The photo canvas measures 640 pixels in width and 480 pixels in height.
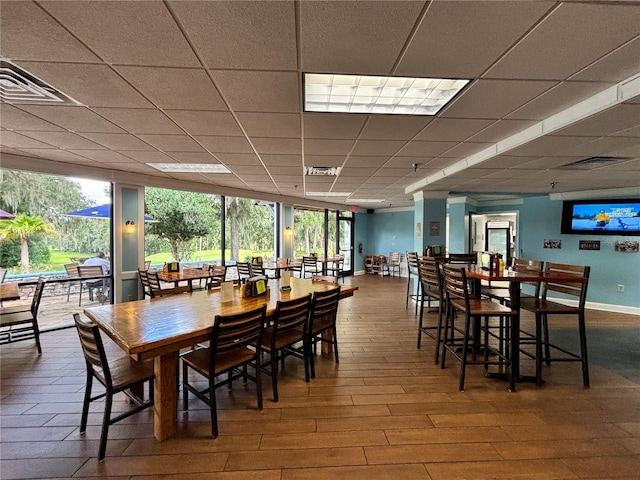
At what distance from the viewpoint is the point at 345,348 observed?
3.51 meters

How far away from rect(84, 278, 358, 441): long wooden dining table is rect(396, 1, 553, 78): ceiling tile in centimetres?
212

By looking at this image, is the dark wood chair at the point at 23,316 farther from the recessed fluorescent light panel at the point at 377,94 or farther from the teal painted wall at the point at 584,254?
the teal painted wall at the point at 584,254

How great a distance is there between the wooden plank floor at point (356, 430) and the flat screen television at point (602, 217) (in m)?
4.11

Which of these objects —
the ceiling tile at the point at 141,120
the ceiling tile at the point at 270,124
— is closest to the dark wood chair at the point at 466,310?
the ceiling tile at the point at 270,124

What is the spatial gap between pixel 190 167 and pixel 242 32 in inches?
133

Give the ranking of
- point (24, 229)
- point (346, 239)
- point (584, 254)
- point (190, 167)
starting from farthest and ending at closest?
1. point (346, 239)
2. point (584, 254)
3. point (24, 229)
4. point (190, 167)

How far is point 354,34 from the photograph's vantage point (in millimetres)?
1483

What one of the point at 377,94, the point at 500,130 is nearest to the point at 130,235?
the point at 377,94

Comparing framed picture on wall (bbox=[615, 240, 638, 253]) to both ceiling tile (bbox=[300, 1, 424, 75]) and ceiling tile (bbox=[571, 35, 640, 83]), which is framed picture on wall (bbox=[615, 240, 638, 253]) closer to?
ceiling tile (bbox=[571, 35, 640, 83])

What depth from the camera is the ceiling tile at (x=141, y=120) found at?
7.93 ft

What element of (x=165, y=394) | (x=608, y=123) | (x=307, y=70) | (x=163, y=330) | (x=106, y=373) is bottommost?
(x=165, y=394)

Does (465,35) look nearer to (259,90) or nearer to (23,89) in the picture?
(259,90)

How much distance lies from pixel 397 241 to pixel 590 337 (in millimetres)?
6317

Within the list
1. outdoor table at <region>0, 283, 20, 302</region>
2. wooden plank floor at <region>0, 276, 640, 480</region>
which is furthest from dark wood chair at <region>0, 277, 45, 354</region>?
wooden plank floor at <region>0, 276, 640, 480</region>
